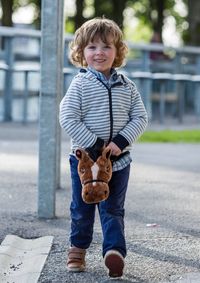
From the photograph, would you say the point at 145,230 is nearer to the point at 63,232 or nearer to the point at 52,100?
the point at 63,232

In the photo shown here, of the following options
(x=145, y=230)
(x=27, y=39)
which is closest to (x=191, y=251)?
(x=145, y=230)

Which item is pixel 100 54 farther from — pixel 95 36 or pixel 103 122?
pixel 103 122

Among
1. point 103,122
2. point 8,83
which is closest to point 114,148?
point 103,122

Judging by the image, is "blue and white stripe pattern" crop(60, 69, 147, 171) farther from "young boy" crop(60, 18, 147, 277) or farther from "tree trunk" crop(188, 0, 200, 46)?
"tree trunk" crop(188, 0, 200, 46)

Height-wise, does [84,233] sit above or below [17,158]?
above

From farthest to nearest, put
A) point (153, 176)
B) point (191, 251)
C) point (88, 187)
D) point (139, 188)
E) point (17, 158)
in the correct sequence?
point (17, 158) → point (153, 176) → point (139, 188) → point (191, 251) → point (88, 187)

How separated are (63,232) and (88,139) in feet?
4.46

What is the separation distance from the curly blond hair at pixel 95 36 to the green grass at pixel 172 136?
8.17 metres

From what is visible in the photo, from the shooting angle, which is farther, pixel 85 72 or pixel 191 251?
pixel 191 251

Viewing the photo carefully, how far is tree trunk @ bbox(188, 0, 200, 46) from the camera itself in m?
28.6

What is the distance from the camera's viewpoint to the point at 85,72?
4629mm

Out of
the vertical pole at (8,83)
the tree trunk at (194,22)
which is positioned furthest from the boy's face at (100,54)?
the tree trunk at (194,22)

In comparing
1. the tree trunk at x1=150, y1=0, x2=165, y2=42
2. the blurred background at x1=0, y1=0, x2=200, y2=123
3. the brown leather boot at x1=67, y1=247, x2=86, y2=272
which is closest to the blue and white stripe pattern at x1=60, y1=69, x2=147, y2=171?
the brown leather boot at x1=67, y1=247, x2=86, y2=272

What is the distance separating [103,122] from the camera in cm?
452
